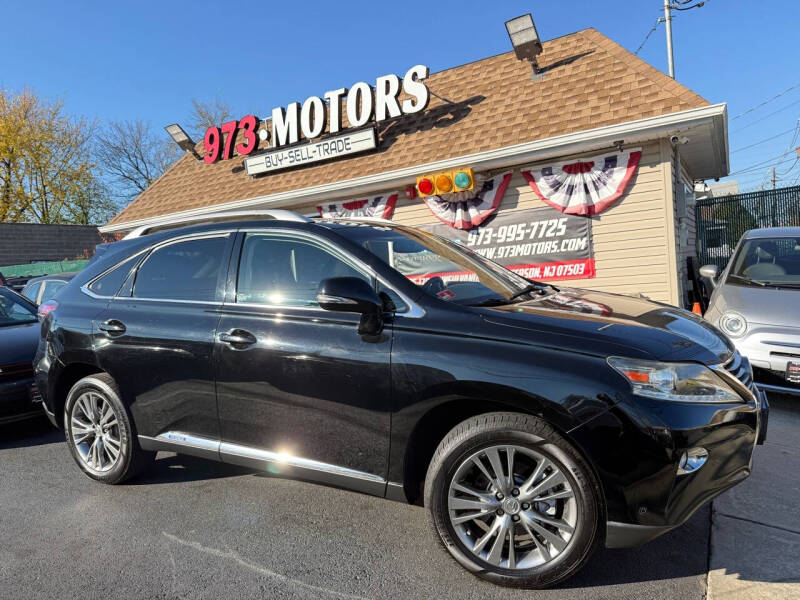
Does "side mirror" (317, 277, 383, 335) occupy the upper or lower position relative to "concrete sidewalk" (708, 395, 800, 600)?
upper

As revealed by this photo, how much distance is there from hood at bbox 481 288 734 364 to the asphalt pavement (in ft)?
3.40

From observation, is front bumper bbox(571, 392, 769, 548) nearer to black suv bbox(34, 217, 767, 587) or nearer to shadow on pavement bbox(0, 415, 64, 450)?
black suv bbox(34, 217, 767, 587)

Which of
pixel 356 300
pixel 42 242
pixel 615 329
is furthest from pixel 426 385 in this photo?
pixel 42 242

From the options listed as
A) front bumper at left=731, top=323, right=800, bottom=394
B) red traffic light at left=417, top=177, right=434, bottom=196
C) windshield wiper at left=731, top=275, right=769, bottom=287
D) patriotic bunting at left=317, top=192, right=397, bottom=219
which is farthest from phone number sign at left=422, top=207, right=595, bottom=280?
front bumper at left=731, top=323, right=800, bottom=394

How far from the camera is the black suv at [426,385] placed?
226cm

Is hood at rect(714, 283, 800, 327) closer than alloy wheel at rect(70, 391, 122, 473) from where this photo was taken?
No

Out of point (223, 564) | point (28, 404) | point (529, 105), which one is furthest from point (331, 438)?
point (529, 105)

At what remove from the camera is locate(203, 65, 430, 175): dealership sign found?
1083 cm

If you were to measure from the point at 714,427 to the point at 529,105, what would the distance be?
8.13 meters

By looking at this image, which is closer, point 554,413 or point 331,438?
point 554,413

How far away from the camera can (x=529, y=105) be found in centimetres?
936

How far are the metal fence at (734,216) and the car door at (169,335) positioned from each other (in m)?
11.4

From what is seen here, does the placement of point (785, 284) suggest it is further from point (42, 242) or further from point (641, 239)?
point (42, 242)

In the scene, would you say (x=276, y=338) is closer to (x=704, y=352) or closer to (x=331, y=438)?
(x=331, y=438)
